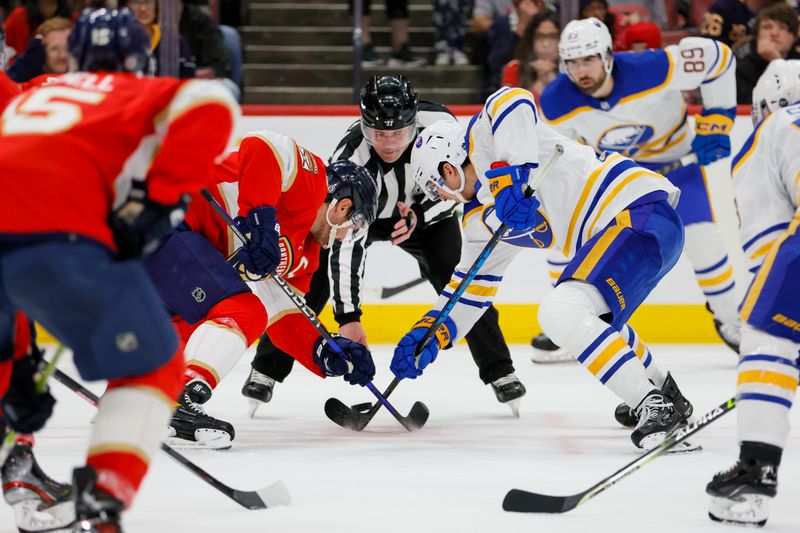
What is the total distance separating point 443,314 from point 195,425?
83 cm

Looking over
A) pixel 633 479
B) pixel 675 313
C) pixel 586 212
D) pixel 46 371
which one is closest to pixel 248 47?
pixel 675 313

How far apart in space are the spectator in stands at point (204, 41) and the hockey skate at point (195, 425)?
2.93 m

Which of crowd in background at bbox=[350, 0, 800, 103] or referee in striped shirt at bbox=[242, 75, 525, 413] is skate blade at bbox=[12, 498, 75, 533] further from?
crowd in background at bbox=[350, 0, 800, 103]

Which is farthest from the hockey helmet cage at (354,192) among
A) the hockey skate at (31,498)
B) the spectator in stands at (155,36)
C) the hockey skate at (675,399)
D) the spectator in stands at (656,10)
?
the spectator in stands at (656,10)

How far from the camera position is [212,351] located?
3.45 metres

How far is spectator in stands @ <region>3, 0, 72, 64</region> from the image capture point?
623 cm

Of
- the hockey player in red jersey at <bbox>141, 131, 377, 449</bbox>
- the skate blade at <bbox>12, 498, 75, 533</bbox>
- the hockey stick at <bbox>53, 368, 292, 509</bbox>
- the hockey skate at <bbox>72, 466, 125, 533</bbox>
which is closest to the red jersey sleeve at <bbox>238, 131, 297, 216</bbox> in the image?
the hockey player in red jersey at <bbox>141, 131, 377, 449</bbox>

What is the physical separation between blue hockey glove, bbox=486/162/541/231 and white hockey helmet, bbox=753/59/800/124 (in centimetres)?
65

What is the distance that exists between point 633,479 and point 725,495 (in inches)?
22.3

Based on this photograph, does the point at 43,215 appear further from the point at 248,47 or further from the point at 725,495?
the point at 248,47

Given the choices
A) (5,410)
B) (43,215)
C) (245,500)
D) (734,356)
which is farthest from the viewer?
(734,356)

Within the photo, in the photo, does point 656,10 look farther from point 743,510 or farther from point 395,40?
point 743,510

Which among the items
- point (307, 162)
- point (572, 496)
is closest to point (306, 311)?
point (307, 162)

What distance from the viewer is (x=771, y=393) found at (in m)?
2.51
